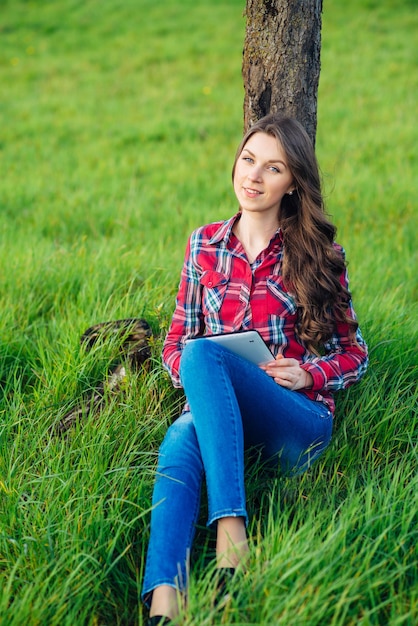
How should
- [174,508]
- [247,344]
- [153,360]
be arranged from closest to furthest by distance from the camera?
1. [174,508]
2. [247,344]
3. [153,360]

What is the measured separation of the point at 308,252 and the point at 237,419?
0.83 metres

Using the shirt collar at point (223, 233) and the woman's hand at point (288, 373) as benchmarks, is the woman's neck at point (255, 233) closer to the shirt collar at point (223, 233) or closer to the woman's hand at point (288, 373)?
the shirt collar at point (223, 233)

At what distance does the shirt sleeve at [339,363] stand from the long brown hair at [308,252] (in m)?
0.03

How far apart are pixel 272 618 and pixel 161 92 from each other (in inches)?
339

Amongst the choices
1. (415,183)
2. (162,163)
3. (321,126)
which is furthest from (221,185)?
(321,126)

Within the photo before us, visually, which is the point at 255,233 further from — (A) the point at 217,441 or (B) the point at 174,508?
(B) the point at 174,508

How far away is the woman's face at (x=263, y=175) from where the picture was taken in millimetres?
2711

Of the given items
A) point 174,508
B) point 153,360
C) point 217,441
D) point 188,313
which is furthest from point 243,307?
point 174,508

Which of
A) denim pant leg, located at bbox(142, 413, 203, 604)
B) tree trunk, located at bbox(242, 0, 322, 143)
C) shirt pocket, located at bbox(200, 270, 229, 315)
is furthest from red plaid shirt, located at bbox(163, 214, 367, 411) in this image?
tree trunk, located at bbox(242, 0, 322, 143)

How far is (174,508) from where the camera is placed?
2.15 metres

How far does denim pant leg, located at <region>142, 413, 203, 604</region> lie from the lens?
6.56 feet

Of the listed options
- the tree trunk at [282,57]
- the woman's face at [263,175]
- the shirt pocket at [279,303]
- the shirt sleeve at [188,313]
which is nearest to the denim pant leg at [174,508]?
the shirt sleeve at [188,313]

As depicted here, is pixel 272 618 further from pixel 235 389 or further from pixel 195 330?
pixel 195 330

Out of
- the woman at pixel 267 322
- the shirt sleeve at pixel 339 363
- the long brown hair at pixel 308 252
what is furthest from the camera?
the long brown hair at pixel 308 252
